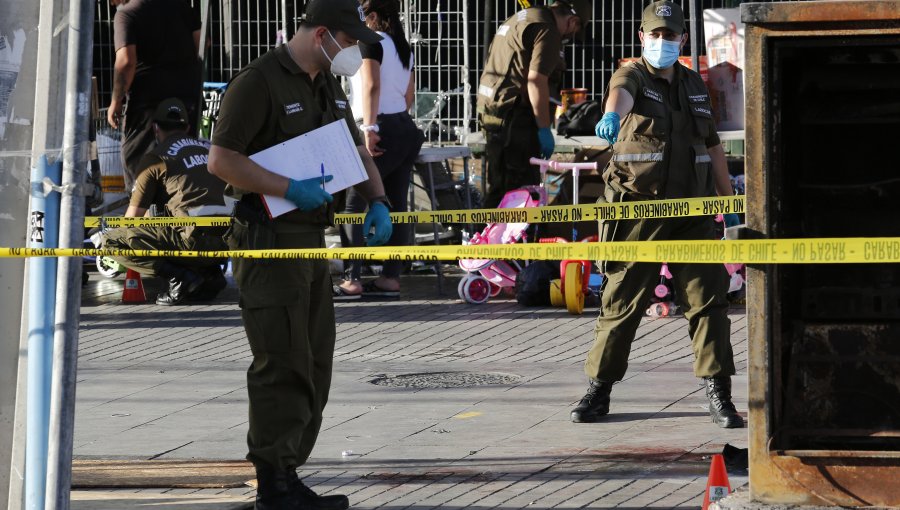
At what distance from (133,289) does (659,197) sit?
16.7 ft

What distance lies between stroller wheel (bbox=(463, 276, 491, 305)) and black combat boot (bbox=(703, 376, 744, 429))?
3872 mm

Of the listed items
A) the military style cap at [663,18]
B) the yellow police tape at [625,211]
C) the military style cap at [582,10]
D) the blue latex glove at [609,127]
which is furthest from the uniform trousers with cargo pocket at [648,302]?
the military style cap at [582,10]

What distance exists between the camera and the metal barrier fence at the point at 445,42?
15797mm

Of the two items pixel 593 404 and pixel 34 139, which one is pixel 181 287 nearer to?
pixel 593 404

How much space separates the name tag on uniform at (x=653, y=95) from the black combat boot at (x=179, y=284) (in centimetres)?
470

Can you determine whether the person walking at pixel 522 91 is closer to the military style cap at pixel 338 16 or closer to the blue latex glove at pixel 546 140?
the blue latex glove at pixel 546 140

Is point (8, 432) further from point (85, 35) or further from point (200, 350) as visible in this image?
point (200, 350)

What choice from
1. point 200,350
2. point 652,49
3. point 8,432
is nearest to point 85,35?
point 8,432

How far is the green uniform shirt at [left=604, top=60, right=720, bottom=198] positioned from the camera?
7129 mm

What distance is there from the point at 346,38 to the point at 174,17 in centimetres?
599

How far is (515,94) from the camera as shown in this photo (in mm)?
11117

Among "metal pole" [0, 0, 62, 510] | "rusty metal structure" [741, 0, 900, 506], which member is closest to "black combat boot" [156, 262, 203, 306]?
"metal pole" [0, 0, 62, 510]

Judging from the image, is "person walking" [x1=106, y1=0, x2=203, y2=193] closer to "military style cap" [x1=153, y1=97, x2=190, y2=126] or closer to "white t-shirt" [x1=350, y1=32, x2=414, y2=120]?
"military style cap" [x1=153, y1=97, x2=190, y2=126]

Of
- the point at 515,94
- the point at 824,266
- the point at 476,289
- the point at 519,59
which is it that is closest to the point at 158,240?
the point at 476,289
